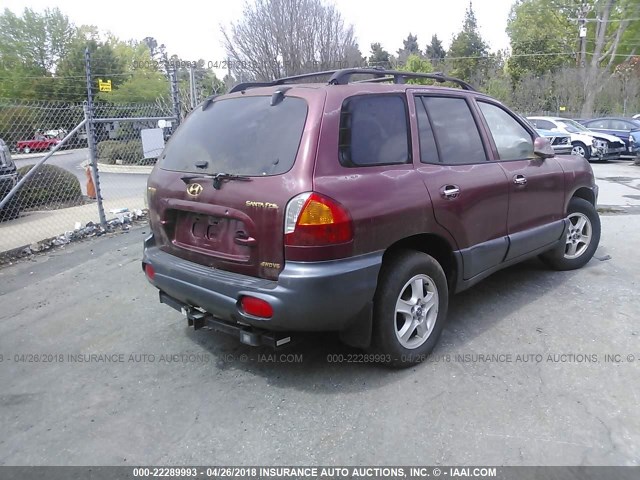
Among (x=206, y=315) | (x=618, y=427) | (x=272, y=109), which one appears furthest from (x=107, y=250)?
(x=618, y=427)

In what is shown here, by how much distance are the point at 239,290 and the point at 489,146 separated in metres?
2.41

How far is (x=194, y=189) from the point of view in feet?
10.8

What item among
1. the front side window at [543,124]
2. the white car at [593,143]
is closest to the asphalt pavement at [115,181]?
the front side window at [543,124]

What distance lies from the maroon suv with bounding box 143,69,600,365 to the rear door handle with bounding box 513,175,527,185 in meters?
0.03

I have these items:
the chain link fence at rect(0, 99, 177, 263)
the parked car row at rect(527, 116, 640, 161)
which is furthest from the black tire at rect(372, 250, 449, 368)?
the parked car row at rect(527, 116, 640, 161)

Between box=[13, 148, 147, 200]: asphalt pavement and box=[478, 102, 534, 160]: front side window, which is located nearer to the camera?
box=[478, 102, 534, 160]: front side window

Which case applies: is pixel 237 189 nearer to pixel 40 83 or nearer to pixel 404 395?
pixel 404 395

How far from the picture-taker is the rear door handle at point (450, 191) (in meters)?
3.51

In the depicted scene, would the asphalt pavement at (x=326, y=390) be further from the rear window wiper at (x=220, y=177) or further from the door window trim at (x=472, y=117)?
the door window trim at (x=472, y=117)

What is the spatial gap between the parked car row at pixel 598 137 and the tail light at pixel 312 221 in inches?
625

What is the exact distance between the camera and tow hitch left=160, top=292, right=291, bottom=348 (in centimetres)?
306

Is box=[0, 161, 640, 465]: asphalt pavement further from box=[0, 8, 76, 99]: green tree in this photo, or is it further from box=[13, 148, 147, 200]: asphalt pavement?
box=[0, 8, 76, 99]: green tree

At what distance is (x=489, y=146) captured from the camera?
412 cm

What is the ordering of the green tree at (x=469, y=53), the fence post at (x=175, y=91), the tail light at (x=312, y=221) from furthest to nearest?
the green tree at (x=469, y=53)
the fence post at (x=175, y=91)
the tail light at (x=312, y=221)
